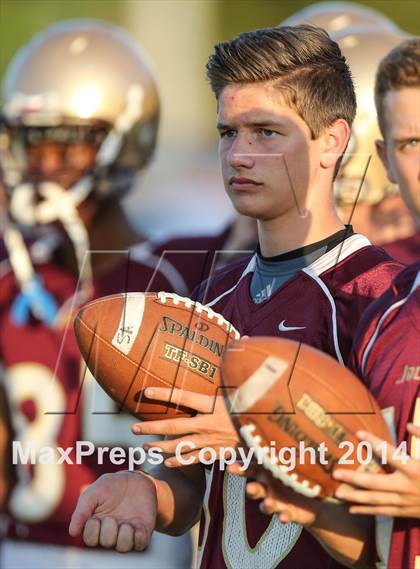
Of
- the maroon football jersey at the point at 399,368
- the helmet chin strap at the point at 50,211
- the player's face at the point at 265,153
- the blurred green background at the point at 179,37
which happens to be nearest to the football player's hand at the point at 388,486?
the maroon football jersey at the point at 399,368

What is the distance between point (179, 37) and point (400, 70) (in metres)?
12.9

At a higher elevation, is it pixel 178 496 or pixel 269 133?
pixel 269 133

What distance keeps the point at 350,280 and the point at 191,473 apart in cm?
50

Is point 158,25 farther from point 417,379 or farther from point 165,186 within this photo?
point 417,379

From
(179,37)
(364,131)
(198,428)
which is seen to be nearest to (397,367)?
(198,428)

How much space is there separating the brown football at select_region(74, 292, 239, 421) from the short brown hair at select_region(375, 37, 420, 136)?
48 cm

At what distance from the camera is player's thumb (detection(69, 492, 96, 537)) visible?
7.29ft

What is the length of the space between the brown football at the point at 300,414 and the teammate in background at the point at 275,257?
0.31 meters

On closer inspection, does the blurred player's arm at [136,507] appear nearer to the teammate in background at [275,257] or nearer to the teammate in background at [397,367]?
the teammate in background at [275,257]

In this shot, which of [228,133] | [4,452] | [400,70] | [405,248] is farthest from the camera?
[4,452]

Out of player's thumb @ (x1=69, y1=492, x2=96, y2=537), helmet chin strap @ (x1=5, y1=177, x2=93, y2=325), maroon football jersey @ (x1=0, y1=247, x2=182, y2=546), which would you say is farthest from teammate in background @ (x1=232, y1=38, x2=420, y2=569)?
helmet chin strap @ (x1=5, y1=177, x2=93, y2=325)

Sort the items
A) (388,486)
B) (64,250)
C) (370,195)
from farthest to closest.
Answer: (64,250)
(370,195)
(388,486)

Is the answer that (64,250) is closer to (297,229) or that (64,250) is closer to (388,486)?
(297,229)

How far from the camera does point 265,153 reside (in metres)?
2.37
